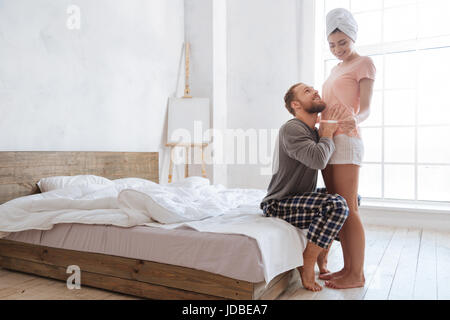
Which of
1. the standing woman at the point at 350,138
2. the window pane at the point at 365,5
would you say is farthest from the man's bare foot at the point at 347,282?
the window pane at the point at 365,5

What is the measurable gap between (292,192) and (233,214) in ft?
1.19

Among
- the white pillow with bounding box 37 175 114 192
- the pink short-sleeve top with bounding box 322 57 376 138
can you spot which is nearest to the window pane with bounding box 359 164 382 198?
the pink short-sleeve top with bounding box 322 57 376 138

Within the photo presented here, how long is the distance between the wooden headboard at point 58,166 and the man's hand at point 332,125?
79.0 inches

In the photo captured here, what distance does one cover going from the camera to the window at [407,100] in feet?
12.7

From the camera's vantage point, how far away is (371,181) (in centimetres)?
421

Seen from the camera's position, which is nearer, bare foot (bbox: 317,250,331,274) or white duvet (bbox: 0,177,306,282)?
white duvet (bbox: 0,177,306,282)

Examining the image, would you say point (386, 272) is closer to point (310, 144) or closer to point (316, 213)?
point (316, 213)

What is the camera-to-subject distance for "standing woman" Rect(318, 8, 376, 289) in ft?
6.32

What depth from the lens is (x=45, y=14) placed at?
9.33 feet

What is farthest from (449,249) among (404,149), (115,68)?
(115,68)

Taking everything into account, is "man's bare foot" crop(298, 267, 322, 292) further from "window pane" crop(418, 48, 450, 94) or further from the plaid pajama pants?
"window pane" crop(418, 48, 450, 94)

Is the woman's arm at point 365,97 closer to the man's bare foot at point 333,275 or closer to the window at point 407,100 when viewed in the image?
the man's bare foot at point 333,275

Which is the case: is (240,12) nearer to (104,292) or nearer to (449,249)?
(449,249)

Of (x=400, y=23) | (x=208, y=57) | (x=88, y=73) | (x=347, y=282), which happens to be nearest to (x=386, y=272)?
(x=347, y=282)
